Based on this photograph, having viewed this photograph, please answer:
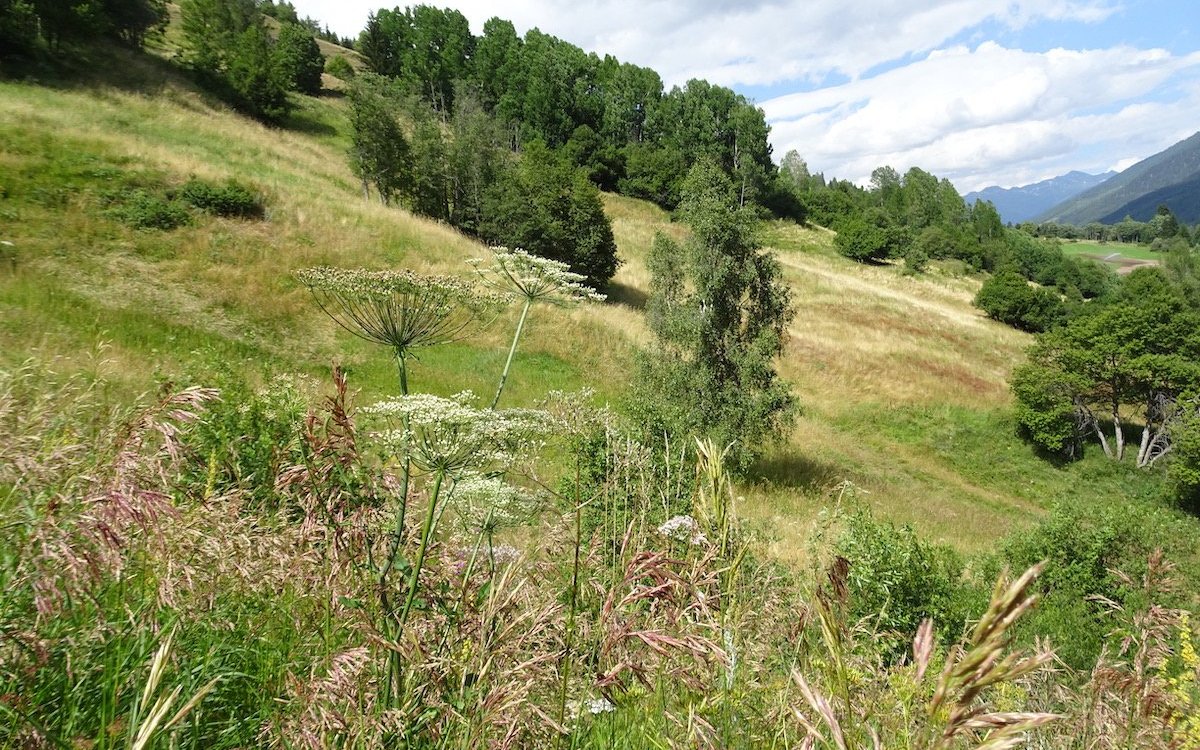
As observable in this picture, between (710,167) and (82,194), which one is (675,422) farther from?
(82,194)

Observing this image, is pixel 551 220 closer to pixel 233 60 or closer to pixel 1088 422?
pixel 233 60

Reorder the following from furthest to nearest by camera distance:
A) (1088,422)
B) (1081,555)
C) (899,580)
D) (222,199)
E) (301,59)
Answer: (301,59) < (1088,422) < (222,199) < (1081,555) < (899,580)

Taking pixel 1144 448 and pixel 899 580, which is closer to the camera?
pixel 899 580

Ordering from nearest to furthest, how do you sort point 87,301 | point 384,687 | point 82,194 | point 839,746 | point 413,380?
point 839,746
point 384,687
point 87,301
point 413,380
point 82,194

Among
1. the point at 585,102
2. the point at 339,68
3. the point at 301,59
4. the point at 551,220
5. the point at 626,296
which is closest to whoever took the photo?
the point at 551,220

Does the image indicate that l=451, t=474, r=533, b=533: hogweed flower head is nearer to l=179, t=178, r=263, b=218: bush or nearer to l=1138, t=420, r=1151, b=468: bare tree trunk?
l=179, t=178, r=263, b=218: bush

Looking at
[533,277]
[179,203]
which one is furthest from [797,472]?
[179,203]

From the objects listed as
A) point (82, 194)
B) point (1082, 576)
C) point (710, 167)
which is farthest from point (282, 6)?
point (1082, 576)

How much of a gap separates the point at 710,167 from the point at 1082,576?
14061 millimetres

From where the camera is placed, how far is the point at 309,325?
54.0 ft

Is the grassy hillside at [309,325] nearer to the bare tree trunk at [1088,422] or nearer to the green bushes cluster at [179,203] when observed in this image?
the green bushes cluster at [179,203]

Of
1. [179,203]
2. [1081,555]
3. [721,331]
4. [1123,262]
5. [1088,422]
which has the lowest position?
Answer: [1088,422]

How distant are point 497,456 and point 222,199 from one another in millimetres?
21853

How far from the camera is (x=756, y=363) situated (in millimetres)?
18094
